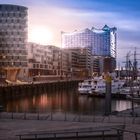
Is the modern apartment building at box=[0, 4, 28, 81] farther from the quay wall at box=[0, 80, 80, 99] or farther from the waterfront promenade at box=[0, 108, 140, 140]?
the waterfront promenade at box=[0, 108, 140, 140]

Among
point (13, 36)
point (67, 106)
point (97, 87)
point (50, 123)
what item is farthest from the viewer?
point (13, 36)

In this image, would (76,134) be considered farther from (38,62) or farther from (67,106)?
(38,62)

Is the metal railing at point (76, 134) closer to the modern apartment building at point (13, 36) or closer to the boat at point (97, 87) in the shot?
the boat at point (97, 87)

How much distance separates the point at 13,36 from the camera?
165125mm

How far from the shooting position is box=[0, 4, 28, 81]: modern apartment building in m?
164

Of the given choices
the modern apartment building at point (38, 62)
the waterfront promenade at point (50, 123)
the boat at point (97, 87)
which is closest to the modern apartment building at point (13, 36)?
the modern apartment building at point (38, 62)

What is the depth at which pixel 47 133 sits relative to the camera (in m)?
17.6

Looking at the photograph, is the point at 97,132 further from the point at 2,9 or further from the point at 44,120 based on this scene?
the point at 2,9

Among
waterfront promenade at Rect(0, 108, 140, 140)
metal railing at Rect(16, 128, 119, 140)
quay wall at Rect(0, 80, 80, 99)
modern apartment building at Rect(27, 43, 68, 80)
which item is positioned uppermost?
modern apartment building at Rect(27, 43, 68, 80)

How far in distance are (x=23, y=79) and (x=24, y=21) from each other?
25.0 meters

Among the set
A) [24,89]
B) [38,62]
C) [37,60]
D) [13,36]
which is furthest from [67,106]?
[37,60]

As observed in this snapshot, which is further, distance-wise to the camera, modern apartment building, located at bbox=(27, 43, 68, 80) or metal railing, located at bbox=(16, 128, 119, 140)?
modern apartment building, located at bbox=(27, 43, 68, 80)

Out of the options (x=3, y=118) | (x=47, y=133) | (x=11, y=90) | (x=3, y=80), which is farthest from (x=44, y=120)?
(x=3, y=80)

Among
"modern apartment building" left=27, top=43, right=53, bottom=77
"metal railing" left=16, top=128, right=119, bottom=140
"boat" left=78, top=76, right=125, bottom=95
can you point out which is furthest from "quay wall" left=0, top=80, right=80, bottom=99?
"metal railing" left=16, top=128, right=119, bottom=140
